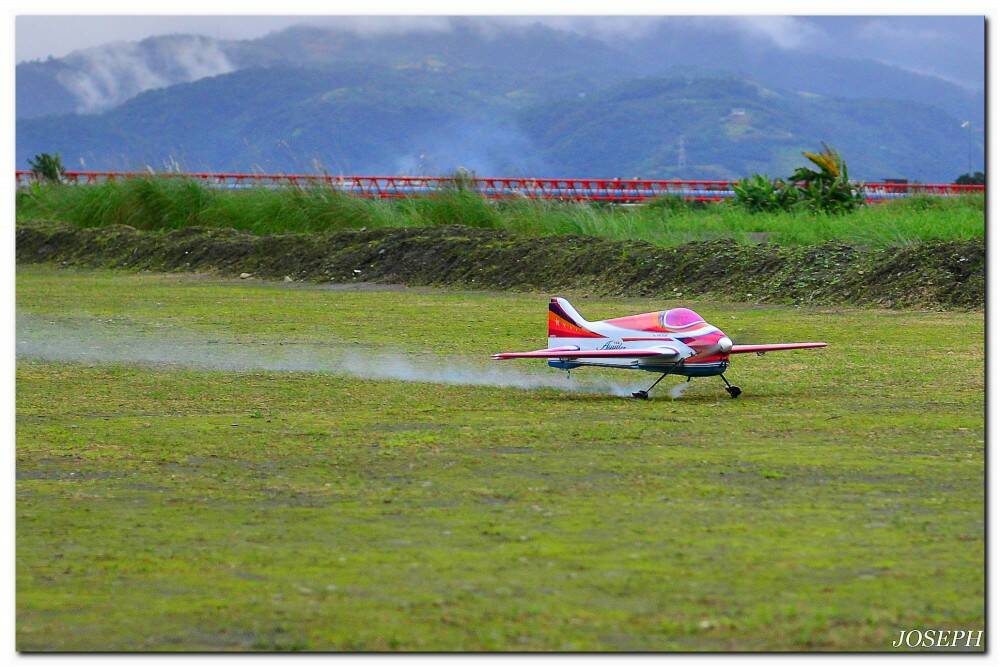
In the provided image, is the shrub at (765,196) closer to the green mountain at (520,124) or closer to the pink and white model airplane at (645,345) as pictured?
the pink and white model airplane at (645,345)

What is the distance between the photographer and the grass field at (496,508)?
7.48 metres

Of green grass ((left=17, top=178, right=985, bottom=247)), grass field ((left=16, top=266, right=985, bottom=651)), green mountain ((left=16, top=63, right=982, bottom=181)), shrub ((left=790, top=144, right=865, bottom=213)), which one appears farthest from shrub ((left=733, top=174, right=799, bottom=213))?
green mountain ((left=16, top=63, right=982, bottom=181))

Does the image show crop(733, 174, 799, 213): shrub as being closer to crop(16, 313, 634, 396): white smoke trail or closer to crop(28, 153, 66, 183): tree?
crop(16, 313, 634, 396): white smoke trail

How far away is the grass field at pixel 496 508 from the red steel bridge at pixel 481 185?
19.5 m

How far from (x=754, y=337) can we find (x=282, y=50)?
10744 centimetres

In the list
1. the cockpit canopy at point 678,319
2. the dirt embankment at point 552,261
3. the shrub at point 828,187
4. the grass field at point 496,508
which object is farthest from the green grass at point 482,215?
the cockpit canopy at point 678,319

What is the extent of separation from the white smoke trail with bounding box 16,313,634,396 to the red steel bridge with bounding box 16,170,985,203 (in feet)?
53.3

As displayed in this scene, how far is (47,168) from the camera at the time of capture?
5344 cm

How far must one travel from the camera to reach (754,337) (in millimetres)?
22188

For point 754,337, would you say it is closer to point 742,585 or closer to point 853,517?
point 853,517

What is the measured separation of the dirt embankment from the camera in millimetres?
25828

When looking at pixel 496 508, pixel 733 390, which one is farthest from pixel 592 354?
pixel 496 508

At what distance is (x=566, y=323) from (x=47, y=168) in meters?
40.9

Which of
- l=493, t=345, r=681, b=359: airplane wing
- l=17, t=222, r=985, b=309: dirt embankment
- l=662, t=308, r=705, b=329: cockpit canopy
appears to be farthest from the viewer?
l=17, t=222, r=985, b=309: dirt embankment
